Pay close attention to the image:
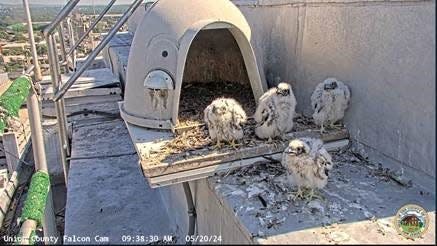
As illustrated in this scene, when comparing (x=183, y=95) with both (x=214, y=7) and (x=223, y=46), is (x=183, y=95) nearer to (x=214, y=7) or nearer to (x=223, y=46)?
(x=223, y=46)

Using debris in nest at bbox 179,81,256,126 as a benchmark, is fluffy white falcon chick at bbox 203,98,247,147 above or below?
above

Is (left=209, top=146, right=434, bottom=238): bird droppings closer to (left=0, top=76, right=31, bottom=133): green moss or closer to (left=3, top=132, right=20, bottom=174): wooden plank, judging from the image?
(left=0, top=76, right=31, bottom=133): green moss

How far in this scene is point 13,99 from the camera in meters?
3.59

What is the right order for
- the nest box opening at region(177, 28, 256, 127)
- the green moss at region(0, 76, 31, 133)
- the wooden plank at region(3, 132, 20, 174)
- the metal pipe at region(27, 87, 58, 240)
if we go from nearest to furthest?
the green moss at region(0, 76, 31, 133)
the metal pipe at region(27, 87, 58, 240)
the nest box opening at region(177, 28, 256, 127)
the wooden plank at region(3, 132, 20, 174)

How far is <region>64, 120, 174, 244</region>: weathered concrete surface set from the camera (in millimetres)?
3971

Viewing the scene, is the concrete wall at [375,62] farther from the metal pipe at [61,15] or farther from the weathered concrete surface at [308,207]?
the metal pipe at [61,15]

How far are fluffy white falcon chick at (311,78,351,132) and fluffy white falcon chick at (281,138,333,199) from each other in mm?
948

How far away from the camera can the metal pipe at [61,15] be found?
177 inches

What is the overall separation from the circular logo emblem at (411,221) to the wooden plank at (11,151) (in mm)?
8768

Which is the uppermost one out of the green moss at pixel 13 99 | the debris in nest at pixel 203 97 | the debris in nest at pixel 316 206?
the green moss at pixel 13 99

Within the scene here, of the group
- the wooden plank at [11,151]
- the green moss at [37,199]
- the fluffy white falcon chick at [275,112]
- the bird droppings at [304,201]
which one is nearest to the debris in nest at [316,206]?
the bird droppings at [304,201]

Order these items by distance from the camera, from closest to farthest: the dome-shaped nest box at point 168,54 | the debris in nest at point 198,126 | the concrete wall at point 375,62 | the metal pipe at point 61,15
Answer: the concrete wall at point 375,62 → the debris in nest at point 198,126 → the dome-shaped nest box at point 168,54 → the metal pipe at point 61,15

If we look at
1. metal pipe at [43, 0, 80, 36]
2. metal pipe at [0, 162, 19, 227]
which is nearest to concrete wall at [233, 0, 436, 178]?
metal pipe at [43, 0, 80, 36]

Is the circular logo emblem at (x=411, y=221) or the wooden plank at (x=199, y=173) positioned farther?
the wooden plank at (x=199, y=173)
